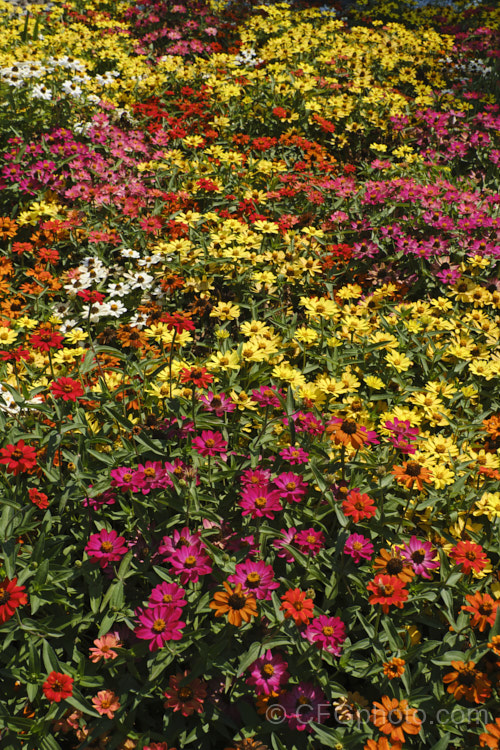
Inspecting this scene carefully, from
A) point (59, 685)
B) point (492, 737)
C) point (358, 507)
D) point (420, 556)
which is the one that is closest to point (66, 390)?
point (59, 685)

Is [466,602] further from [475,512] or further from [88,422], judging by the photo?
[88,422]

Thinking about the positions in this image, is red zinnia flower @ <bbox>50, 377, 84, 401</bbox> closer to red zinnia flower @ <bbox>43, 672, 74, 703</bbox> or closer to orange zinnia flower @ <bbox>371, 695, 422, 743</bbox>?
red zinnia flower @ <bbox>43, 672, 74, 703</bbox>

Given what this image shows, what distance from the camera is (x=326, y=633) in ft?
6.70

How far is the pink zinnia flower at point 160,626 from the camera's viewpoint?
193 cm

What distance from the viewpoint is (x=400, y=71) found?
8.38 meters

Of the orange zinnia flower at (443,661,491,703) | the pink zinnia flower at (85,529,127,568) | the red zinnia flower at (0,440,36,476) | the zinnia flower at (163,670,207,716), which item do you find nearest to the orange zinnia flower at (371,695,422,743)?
the orange zinnia flower at (443,661,491,703)

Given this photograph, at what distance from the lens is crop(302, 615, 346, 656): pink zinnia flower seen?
204 cm

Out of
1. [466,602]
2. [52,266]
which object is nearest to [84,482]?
[466,602]

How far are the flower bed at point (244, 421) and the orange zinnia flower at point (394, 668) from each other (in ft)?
0.38

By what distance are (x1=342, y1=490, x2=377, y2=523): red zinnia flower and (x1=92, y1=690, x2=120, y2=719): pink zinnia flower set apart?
1.19 metres

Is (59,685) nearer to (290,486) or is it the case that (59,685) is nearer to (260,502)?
(260,502)

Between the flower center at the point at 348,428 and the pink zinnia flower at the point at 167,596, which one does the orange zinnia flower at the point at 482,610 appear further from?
the pink zinnia flower at the point at 167,596

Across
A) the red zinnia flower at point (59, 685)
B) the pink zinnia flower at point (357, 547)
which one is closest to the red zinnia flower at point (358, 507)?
the pink zinnia flower at point (357, 547)

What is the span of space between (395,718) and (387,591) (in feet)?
1.41
